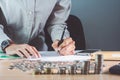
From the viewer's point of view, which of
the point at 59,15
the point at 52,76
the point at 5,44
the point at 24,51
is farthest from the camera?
the point at 59,15

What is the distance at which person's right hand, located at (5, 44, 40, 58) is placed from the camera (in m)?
1.38

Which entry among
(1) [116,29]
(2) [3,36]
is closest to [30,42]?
(2) [3,36]

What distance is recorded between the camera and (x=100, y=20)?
9.06ft

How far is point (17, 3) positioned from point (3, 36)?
32 centimetres

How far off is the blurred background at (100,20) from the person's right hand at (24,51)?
1.39 m

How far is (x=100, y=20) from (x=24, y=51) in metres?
1.49

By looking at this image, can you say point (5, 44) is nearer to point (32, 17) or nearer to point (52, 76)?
point (32, 17)

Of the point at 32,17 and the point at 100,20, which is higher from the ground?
the point at 32,17

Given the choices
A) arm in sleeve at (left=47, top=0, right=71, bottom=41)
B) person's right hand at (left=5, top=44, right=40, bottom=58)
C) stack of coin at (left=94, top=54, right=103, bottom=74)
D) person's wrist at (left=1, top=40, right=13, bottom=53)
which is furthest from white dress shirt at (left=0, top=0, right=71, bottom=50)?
stack of coin at (left=94, top=54, right=103, bottom=74)

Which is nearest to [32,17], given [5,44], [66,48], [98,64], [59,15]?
[59,15]

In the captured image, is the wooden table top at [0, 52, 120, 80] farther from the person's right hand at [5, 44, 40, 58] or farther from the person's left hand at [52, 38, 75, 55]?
the person's left hand at [52, 38, 75, 55]

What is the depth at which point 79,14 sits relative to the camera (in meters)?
2.76

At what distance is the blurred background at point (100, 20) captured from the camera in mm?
2734

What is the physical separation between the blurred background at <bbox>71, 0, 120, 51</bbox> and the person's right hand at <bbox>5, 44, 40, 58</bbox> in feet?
4.54
